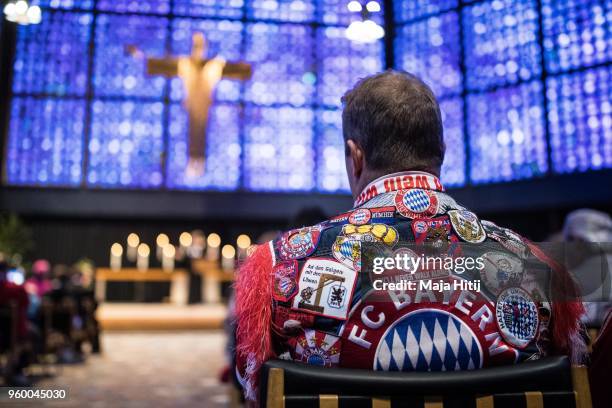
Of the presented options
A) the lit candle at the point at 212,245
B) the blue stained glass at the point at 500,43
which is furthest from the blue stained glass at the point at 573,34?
the lit candle at the point at 212,245

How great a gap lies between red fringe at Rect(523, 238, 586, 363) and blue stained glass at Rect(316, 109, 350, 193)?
10.2 meters

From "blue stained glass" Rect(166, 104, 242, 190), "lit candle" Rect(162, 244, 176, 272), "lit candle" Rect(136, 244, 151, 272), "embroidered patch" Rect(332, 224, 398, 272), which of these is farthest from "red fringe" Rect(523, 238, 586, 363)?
"lit candle" Rect(136, 244, 151, 272)

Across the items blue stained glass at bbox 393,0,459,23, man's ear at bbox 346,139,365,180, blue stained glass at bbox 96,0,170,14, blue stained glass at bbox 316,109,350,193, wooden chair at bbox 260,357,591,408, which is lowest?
wooden chair at bbox 260,357,591,408

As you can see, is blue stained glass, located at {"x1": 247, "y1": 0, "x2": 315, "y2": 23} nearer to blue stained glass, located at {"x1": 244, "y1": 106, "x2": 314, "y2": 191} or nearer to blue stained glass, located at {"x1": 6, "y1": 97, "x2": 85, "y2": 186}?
blue stained glass, located at {"x1": 244, "y1": 106, "x2": 314, "y2": 191}

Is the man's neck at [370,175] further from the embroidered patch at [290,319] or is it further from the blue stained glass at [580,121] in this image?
the blue stained glass at [580,121]

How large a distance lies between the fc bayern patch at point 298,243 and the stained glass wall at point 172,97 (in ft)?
33.2

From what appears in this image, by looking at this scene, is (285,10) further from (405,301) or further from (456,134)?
(405,301)

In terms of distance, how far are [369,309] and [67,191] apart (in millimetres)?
11022

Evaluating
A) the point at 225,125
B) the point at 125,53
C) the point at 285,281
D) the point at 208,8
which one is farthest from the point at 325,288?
the point at 208,8

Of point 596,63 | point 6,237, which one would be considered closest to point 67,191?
point 6,237

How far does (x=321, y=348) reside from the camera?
86cm

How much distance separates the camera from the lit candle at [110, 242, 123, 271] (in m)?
11.6

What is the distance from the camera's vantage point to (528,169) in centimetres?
955

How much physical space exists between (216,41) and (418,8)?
4.06 m
